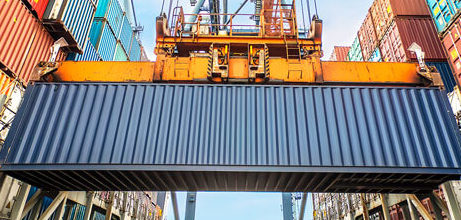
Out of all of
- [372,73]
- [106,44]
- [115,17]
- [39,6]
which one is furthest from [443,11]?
[115,17]

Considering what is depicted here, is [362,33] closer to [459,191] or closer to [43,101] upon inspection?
[459,191]

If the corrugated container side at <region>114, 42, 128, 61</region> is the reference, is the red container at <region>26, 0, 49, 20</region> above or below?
below

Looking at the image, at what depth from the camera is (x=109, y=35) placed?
64.2 feet

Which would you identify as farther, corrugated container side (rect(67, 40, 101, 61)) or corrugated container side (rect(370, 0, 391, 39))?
corrugated container side (rect(370, 0, 391, 39))

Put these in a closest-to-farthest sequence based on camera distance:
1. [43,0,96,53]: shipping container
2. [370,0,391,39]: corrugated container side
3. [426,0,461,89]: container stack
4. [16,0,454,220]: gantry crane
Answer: [16,0,454,220]: gantry crane → [426,0,461,89]: container stack → [43,0,96,53]: shipping container → [370,0,391,39]: corrugated container side

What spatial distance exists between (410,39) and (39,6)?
1892 cm

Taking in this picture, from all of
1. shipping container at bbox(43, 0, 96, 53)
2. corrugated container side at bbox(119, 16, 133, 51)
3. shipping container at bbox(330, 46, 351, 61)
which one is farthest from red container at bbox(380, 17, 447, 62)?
corrugated container side at bbox(119, 16, 133, 51)

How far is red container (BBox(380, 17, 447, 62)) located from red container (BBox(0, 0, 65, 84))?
18.0 meters

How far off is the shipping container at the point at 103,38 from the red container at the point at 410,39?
18.7 metres

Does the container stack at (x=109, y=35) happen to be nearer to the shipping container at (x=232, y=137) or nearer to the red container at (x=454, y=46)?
the shipping container at (x=232, y=137)

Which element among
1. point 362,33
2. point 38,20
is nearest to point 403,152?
point 38,20

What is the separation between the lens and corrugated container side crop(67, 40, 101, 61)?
44.8ft

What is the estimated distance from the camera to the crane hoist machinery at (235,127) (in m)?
6.23

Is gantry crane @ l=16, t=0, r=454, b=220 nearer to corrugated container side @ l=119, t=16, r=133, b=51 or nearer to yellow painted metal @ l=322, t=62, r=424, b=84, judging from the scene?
yellow painted metal @ l=322, t=62, r=424, b=84
